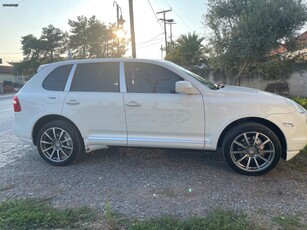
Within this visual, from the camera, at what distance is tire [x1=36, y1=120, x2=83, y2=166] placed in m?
4.69

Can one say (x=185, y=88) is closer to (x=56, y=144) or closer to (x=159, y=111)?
(x=159, y=111)

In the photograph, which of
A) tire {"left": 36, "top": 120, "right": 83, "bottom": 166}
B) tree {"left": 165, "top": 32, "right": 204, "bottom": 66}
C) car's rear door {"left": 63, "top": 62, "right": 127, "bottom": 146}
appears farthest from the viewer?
tree {"left": 165, "top": 32, "right": 204, "bottom": 66}

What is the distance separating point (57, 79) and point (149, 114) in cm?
178

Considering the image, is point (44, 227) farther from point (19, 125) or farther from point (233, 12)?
point (233, 12)

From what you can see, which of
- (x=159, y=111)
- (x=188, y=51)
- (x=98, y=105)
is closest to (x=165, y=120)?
(x=159, y=111)

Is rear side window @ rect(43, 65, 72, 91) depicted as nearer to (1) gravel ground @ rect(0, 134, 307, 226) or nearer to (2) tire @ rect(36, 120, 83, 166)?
(2) tire @ rect(36, 120, 83, 166)

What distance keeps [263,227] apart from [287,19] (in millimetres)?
10180

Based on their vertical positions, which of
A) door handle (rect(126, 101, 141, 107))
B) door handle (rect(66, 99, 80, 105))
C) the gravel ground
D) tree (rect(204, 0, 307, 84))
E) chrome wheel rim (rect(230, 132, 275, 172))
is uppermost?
tree (rect(204, 0, 307, 84))

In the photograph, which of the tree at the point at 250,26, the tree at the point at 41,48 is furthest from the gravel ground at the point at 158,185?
the tree at the point at 41,48

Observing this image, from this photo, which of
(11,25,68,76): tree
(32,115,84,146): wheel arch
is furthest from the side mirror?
(11,25,68,76): tree

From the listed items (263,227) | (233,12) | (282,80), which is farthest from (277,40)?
(263,227)

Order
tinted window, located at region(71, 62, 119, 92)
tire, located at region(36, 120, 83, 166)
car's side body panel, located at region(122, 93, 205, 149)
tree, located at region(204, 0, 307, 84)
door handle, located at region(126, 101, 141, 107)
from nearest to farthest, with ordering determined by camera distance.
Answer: car's side body panel, located at region(122, 93, 205, 149), door handle, located at region(126, 101, 141, 107), tinted window, located at region(71, 62, 119, 92), tire, located at region(36, 120, 83, 166), tree, located at region(204, 0, 307, 84)

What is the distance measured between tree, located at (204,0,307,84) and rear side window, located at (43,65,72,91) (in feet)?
27.3

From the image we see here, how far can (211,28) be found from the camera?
1264 centimetres
